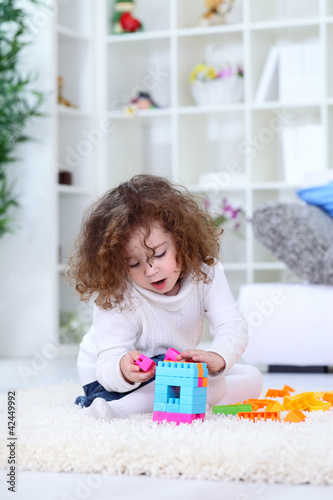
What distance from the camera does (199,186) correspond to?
11.5ft

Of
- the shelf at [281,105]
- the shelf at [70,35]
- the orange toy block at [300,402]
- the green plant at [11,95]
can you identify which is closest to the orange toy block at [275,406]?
the orange toy block at [300,402]

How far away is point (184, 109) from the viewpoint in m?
3.53

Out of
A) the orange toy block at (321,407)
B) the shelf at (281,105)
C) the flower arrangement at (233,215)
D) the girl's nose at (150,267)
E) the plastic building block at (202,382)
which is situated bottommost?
the orange toy block at (321,407)

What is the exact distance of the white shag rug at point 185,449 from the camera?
2.90ft

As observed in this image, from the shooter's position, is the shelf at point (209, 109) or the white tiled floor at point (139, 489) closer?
the white tiled floor at point (139, 489)

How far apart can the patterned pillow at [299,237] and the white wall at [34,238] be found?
3.90 feet

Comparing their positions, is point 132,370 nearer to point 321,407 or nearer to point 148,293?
point 148,293

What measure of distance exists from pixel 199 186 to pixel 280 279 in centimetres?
60

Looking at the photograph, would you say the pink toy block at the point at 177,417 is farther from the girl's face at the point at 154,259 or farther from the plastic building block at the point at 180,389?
the girl's face at the point at 154,259

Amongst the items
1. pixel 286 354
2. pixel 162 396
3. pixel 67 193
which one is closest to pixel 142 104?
pixel 67 193

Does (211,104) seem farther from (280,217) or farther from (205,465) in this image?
(205,465)

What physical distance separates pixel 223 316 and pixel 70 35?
2.36 meters

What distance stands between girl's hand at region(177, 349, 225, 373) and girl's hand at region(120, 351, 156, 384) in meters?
0.07

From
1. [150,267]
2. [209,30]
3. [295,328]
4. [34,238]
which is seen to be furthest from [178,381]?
[209,30]
